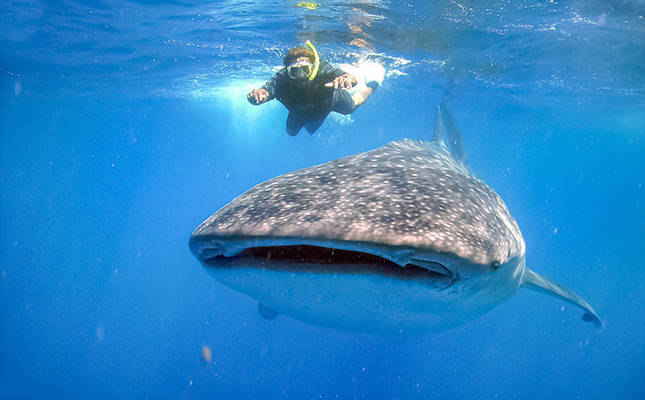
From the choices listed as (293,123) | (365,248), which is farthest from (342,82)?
(365,248)

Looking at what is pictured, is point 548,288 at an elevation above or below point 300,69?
below

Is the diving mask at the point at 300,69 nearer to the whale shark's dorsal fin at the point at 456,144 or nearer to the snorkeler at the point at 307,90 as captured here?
the snorkeler at the point at 307,90

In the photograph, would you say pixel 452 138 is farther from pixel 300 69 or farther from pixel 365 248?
pixel 365 248

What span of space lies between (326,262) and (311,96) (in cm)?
606

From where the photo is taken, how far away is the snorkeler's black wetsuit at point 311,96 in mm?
6965

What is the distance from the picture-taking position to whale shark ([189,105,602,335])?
1629 millimetres

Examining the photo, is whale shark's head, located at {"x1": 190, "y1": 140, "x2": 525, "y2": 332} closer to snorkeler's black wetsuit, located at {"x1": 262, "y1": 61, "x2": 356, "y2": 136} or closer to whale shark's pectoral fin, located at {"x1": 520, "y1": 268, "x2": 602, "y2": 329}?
whale shark's pectoral fin, located at {"x1": 520, "y1": 268, "x2": 602, "y2": 329}

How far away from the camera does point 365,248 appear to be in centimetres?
154

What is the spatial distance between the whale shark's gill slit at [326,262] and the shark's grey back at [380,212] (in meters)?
0.19

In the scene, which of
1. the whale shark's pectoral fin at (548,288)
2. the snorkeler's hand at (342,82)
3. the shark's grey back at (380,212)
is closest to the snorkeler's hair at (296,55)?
the snorkeler's hand at (342,82)

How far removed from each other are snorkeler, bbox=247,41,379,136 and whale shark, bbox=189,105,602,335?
371 centimetres

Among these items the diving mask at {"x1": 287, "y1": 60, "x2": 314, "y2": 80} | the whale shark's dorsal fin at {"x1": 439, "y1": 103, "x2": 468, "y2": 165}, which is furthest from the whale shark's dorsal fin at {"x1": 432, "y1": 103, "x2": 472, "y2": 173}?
the diving mask at {"x1": 287, "y1": 60, "x2": 314, "y2": 80}

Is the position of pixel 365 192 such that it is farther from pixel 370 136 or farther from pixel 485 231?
pixel 370 136

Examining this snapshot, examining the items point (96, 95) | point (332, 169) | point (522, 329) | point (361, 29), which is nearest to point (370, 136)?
point (522, 329)
